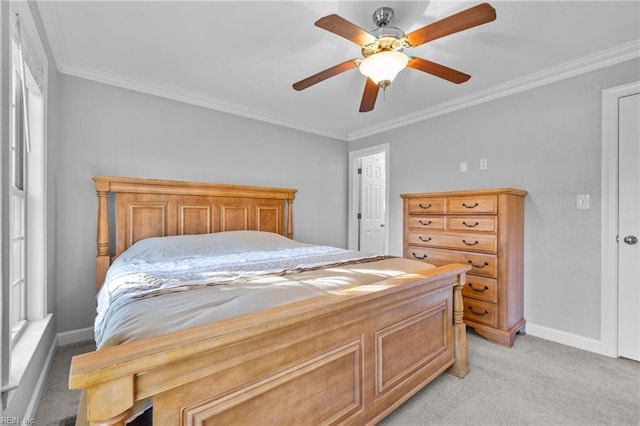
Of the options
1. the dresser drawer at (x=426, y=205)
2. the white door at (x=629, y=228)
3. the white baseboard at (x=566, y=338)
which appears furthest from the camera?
the dresser drawer at (x=426, y=205)

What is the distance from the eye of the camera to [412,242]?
3.20 metres

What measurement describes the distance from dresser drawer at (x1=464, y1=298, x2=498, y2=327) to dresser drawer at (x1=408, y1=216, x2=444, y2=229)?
0.74 meters

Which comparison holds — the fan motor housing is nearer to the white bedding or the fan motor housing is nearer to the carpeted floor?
the white bedding

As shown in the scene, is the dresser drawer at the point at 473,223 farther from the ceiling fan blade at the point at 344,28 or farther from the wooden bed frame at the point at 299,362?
the ceiling fan blade at the point at 344,28

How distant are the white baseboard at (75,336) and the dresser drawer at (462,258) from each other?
310cm

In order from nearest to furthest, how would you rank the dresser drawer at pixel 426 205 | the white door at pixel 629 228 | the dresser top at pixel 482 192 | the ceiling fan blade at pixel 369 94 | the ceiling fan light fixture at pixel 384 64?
the ceiling fan light fixture at pixel 384 64, the ceiling fan blade at pixel 369 94, the white door at pixel 629 228, the dresser top at pixel 482 192, the dresser drawer at pixel 426 205

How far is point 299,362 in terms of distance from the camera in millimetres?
1142

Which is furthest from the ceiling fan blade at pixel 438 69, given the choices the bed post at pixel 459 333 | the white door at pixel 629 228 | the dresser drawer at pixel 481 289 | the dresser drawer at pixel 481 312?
the dresser drawer at pixel 481 312

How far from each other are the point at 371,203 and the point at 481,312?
8.35 ft

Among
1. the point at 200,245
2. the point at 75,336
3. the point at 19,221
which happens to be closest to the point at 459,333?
the point at 200,245

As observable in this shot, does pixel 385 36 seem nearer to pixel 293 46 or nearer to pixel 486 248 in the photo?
pixel 293 46

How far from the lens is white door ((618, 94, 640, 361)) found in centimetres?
223

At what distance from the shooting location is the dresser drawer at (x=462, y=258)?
2582 millimetres

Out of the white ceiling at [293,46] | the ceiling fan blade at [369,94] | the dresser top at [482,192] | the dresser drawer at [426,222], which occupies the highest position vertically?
the white ceiling at [293,46]
